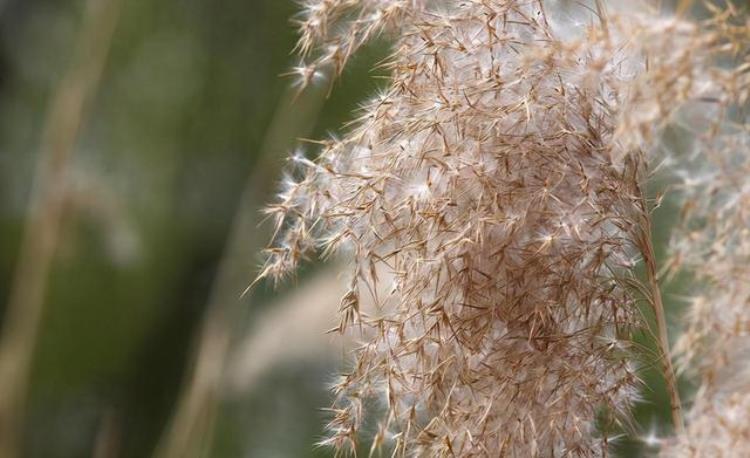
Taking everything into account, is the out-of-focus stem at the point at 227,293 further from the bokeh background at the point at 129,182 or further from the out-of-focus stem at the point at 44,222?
the out-of-focus stem at the point at 44,222

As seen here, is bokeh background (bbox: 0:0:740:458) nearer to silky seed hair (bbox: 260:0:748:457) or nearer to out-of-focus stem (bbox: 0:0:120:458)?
out-of-focus stem (bbox: 0:0:120:458)

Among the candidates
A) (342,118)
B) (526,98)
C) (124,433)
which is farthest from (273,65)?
(526,98)

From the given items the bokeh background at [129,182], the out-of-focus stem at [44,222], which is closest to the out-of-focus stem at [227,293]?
the bokeh background at [129,182]

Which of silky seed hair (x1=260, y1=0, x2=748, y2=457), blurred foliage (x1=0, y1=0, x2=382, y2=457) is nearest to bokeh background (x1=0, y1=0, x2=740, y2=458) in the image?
blurred foliage (x1=0, y1=0, x2=382, y2=457)

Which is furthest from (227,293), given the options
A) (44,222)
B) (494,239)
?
(494,239)

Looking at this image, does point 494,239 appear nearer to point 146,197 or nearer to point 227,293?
point 227,293
